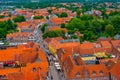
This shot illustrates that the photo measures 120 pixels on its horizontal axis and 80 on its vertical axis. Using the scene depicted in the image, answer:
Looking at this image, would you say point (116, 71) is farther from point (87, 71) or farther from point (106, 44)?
point (106, 44)

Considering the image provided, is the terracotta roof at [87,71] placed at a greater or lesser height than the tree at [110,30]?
greater

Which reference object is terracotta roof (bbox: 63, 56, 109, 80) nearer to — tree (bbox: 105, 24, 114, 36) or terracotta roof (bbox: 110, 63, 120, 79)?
terracotta roof (bbox: 110, 63, 120, 79)

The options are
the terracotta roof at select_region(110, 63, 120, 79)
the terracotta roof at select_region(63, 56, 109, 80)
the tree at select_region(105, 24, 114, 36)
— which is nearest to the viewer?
the terracotta roof at select_region(110, 63, 120, 79)

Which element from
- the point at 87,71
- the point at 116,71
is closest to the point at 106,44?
the point at 87,71

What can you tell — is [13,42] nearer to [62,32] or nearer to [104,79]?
[62,32]

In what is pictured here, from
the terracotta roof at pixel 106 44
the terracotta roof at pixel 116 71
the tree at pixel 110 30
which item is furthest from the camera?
the tree at pixel 110 30

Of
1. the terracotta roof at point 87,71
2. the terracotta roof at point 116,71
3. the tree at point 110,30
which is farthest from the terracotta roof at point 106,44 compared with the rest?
the terracotta roof at point 116,71

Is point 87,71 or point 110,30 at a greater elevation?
point 87,71

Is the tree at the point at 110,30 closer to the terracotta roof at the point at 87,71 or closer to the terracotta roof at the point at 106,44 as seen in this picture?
the terracotta roof at the point at 106,44

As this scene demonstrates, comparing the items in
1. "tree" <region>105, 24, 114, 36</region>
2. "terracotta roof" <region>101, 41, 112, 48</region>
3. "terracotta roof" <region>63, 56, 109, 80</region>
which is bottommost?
"tree" <region>105, 24, 114, 36</region>

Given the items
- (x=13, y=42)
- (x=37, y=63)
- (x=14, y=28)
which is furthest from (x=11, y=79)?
(x=14, y=28)

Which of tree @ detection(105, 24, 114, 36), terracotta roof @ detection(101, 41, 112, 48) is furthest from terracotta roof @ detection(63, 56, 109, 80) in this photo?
tree @ detection(105, 24, 114, 36)
